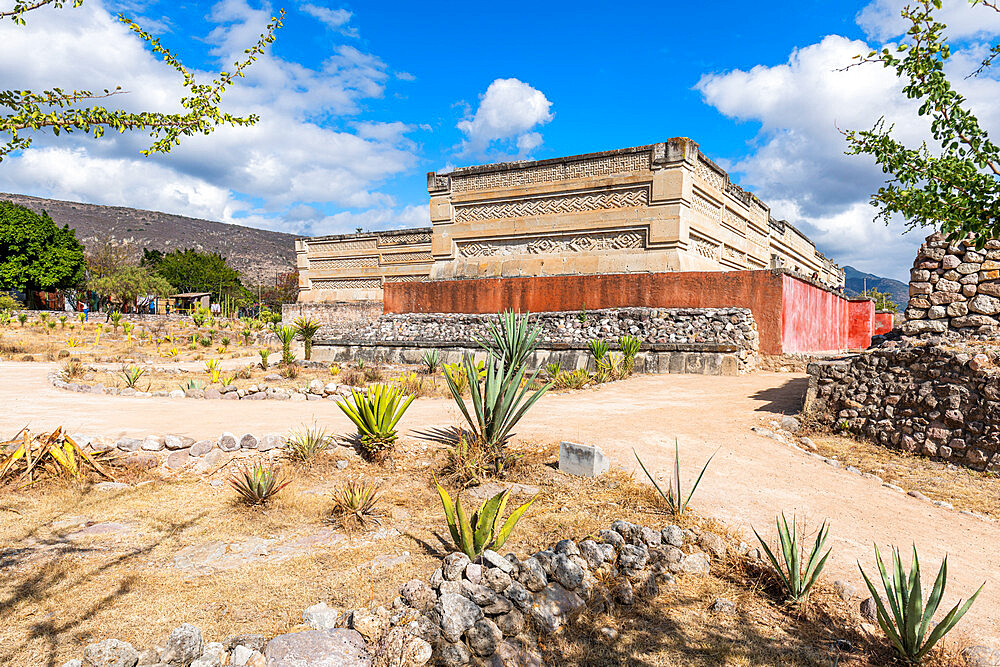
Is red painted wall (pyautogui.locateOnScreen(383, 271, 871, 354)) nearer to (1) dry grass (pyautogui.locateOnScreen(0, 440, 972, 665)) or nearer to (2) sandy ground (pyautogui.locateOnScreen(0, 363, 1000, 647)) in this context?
(2) sandy ground (pyautogui.locateOnScreen(0, 363, 1000, 647))

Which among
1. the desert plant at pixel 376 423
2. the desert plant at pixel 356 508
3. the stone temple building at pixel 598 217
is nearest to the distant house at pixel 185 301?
the stone temple building at pixel 598 217

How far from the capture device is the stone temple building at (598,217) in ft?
40.8

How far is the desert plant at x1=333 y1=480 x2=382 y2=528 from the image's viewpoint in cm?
390

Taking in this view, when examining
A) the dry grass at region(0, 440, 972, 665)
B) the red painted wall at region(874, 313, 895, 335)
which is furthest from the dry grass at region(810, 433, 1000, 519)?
the red painted wall at region(874, 313, 895, 335)

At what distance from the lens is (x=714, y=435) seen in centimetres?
619

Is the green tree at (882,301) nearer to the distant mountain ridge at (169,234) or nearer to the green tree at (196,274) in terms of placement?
the green tree at (196,274)

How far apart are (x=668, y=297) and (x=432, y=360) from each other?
555 cm

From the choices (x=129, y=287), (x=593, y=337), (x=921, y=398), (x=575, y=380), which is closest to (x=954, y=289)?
(x=921, y=398)

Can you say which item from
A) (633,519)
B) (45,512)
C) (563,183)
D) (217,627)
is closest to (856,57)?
(633,519)

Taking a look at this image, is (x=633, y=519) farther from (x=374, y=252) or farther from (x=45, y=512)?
(x=374, y=252)

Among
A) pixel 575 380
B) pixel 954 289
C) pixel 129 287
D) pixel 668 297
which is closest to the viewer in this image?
pixel 954 289

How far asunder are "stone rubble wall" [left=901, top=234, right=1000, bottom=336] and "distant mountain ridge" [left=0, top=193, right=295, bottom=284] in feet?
242

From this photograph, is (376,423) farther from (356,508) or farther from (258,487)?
(356,508)

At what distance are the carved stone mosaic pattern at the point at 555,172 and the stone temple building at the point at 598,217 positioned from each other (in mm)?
26
